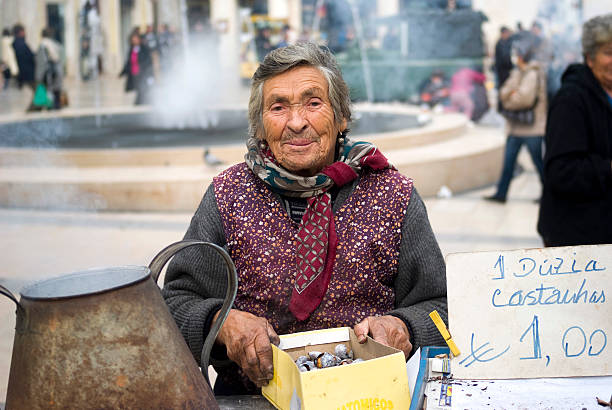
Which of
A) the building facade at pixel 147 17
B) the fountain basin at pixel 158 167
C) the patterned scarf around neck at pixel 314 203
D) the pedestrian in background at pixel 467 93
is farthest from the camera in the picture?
the building facade at pixel 147 17

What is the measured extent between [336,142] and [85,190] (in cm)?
538

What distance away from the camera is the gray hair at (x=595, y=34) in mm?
2881

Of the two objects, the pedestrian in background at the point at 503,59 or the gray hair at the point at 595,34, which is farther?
the pedestrian in background at the point at 503,59

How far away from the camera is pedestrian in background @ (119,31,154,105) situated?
1448cm

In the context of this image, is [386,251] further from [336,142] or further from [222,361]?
[222,361]

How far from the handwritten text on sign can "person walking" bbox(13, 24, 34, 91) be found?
13596mm

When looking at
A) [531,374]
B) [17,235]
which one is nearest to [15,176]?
[17,235]

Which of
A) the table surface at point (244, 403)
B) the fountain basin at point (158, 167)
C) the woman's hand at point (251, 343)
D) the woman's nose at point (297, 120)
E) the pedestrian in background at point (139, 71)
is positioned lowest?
→ the fountain basin at point (158, 167)

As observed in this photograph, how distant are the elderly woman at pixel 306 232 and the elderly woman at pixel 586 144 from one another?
3.87 feet

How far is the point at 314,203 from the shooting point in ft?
6.14

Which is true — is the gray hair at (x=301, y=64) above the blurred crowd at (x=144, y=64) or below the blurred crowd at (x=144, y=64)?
above

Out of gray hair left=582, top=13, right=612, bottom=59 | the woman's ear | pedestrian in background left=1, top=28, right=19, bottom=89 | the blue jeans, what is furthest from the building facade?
the woman's ear

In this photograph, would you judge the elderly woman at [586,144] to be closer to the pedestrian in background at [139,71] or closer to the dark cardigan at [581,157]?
the dark cardigan at [581,157]

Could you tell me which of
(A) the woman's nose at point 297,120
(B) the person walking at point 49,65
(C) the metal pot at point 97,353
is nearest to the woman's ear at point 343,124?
(A) the woman's nose at point 297,120
